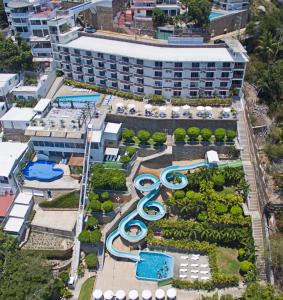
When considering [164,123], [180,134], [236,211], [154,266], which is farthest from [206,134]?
[154,266]

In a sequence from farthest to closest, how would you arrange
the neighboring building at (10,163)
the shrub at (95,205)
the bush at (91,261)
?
the neighboring building at (10,163) < the shrub at (95,205) < the bush at (91,261)

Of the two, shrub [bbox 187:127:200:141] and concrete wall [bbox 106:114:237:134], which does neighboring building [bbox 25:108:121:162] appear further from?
shrub [bbox 187:127:200:141]

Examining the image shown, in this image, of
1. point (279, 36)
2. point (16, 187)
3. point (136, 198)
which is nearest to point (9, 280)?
point (16, 187)

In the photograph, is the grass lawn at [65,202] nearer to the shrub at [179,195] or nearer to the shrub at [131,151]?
the shrub at [131,151]

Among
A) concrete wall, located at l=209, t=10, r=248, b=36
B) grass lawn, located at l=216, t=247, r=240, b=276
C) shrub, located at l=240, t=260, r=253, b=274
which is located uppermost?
concrete wall, located at l=209, t=10, r=248, b=36

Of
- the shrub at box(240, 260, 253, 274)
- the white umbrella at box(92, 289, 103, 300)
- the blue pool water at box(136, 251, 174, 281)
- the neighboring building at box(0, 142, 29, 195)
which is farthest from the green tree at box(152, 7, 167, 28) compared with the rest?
the white umbrella at box(92, 289, 103, 300)

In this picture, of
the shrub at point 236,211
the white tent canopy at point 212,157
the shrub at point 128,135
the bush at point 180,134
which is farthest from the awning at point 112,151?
the shrub at point 236,211

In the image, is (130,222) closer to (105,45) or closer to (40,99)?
(40,99)
